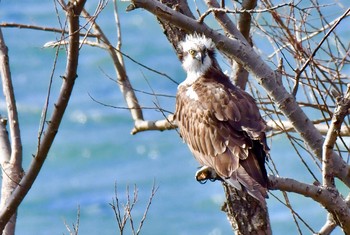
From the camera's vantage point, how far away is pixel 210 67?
580 cm

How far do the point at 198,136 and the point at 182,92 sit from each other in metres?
0.40

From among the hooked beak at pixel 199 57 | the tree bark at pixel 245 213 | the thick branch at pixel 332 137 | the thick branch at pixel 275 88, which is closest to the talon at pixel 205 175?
the tree bark at pixel 245 213

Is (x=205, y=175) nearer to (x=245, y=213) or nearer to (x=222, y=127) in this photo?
(x=222, y=127)

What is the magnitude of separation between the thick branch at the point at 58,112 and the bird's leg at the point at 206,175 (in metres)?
0.89

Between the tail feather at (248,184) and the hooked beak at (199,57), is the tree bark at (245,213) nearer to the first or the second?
the hooked beak at (199,57)

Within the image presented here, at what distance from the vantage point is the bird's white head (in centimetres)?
565

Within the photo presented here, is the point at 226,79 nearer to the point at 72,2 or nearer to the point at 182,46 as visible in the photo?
the point at 182,46

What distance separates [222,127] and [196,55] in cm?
81

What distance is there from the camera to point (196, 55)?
5727 millimetres

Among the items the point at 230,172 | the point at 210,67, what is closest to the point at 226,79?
the point at 210,67

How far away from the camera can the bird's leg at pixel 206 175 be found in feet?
16.1

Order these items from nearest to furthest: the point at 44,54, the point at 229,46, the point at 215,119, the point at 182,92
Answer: the point at 229,46
the point at 215,119
the point at 182,92
the point at 44,54

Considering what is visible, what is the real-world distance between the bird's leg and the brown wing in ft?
0.12

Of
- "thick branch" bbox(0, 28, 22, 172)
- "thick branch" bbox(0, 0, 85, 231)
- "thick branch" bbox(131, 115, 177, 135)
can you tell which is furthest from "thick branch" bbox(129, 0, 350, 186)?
"thick branch" bbox(131, 115, 177, 135)
